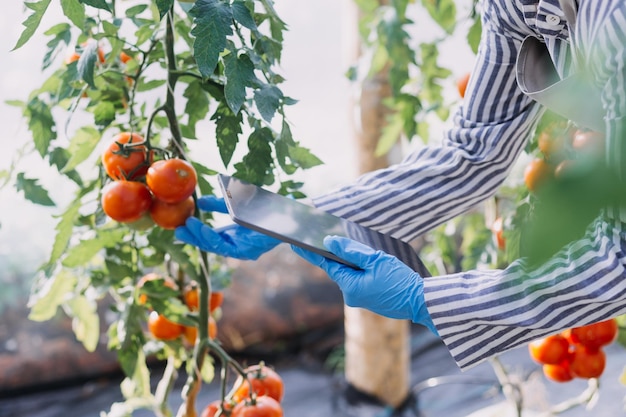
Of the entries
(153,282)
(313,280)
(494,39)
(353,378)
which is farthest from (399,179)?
(313,280)

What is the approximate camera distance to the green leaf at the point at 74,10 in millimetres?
794

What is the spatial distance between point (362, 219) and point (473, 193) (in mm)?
186

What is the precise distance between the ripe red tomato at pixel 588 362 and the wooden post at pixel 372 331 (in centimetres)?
90

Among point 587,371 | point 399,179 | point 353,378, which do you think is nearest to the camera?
point 399,179

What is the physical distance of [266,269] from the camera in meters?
2.90

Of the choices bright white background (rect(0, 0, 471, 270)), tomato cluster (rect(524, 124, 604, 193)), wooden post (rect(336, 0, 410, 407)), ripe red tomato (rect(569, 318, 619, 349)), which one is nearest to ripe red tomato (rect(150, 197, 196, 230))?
tomato cluster (rect(524, 124, 604, 193))

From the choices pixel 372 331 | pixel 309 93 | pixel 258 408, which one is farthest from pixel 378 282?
pixel 309 93

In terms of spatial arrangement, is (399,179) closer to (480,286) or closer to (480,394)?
(480,286)

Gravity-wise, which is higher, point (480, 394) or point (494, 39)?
point (494, 39)

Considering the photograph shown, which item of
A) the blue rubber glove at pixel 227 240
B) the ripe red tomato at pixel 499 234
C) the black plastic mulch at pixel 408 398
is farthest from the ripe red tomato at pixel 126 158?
the black plastic mulch at pixel 408 398

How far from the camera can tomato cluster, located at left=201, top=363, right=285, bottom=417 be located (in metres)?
0.99

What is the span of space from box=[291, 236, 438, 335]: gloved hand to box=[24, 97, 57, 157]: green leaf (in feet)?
1.60

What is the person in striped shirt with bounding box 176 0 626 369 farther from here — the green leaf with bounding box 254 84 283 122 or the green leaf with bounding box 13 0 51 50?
the green leaf with bounding box 13 0 51 50

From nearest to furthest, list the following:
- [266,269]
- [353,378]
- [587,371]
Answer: [587,371] < [353,378] < [266,269]
